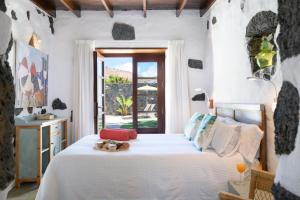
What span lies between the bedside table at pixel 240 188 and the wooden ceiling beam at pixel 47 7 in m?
3.75

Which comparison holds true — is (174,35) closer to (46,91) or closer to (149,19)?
(149,19)

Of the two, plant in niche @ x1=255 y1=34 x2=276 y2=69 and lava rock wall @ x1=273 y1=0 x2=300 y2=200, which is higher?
plant in niche @ x1=255 y1=34 x2=276 y2=69

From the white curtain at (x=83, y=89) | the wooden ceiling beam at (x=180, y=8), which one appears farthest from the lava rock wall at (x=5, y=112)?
the white curtain at (x=83, y=89)

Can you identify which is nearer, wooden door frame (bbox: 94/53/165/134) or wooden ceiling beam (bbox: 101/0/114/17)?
wooden ceiling beam (bbox: 101/0/114/17)

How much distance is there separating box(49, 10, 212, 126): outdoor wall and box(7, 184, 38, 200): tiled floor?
1.67 m

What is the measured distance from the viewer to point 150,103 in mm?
5281

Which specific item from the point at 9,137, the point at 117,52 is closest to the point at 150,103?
the point at 117,52

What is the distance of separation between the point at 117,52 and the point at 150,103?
1.23 metres

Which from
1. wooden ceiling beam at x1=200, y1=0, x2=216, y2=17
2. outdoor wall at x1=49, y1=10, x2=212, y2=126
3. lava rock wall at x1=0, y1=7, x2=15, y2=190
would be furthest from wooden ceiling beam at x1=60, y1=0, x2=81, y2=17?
lava rock wall at x1=0, y1=7, x2=15, y2=190

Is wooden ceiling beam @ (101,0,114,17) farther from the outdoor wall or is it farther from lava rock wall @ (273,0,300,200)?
lava rock wall @ (273,0,300,200)

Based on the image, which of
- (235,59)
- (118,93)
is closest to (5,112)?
(235,59)

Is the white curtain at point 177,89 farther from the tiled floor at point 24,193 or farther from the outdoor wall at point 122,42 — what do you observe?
the tiled floor at point 24,193

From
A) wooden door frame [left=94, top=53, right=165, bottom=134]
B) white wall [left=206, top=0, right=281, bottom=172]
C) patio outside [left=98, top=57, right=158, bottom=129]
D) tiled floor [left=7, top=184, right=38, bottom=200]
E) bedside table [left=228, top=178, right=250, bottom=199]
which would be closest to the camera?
bedside table [left=228, top=178, right=250, bottom=199]

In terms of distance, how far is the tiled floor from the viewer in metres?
3.03
